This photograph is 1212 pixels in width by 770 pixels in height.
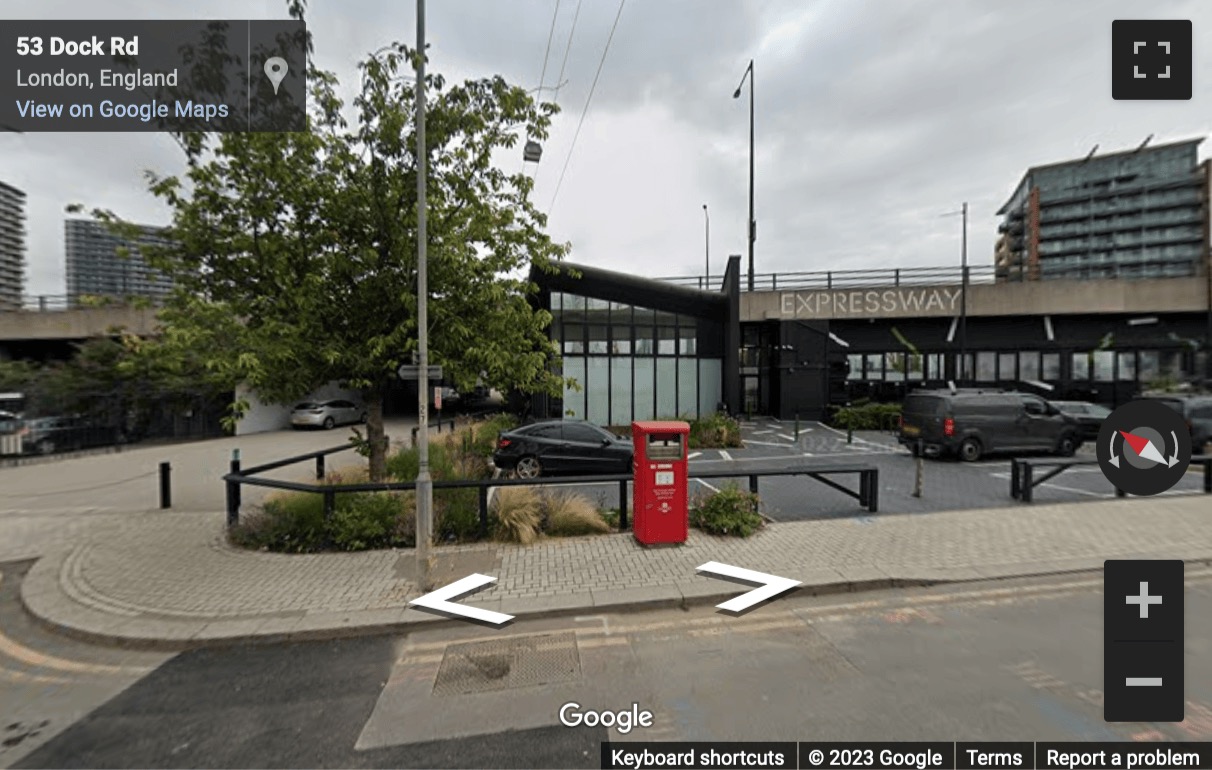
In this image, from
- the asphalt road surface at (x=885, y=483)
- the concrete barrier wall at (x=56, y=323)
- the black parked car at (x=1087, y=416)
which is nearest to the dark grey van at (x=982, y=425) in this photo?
the asphalt road surface at (x=885, y=483)

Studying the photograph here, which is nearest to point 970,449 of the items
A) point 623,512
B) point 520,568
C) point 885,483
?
point 885,483

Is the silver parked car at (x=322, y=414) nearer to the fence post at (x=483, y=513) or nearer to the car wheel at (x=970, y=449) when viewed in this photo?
the fence post at (x=483, y=513)

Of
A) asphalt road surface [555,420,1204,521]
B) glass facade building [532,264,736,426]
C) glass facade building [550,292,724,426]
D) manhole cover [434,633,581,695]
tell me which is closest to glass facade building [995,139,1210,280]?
glass facade building [532,264,736,426]

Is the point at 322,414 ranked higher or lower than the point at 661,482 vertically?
lower

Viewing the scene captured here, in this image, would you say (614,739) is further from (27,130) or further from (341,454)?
(341,454)

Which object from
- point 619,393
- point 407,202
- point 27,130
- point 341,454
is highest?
point 27,130

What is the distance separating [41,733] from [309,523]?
3.49m

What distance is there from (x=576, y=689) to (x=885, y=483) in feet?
29.9

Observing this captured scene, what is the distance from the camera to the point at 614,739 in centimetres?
297

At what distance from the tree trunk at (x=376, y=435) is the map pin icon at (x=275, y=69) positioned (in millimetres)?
4192

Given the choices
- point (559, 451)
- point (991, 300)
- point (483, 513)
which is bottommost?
point (483, 513)

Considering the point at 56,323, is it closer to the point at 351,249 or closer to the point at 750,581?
the point at 351,249

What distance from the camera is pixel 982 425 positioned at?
508 inches

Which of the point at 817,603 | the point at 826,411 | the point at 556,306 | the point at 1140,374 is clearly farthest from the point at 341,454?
the point at 1140,374
